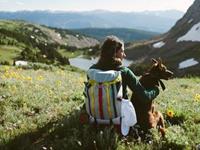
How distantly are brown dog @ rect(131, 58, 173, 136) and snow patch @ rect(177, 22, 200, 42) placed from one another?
8946cm

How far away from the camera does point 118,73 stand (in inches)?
335

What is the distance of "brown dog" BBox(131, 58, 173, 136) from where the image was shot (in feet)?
29.2

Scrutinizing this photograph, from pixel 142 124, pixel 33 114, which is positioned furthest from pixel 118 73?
pixel 33 114

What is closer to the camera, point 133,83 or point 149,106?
point 133,83

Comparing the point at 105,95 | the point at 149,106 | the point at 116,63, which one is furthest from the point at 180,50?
the point at 105,95

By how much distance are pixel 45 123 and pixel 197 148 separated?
4010 millimetres

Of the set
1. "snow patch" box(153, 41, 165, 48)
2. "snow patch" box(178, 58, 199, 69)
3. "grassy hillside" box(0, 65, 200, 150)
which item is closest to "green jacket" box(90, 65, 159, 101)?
"grassy hillside" box(0, 65, 200, 150)

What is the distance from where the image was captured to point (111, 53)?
8641 mm

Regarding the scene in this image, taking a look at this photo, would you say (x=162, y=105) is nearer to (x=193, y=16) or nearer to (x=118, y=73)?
(x=118, y=73)

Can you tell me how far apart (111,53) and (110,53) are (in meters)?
0.02

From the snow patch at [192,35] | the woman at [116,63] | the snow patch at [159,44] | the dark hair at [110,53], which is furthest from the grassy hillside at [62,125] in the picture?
the snow patch at [159,44]

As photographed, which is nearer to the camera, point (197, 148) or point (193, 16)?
point (197, 148)

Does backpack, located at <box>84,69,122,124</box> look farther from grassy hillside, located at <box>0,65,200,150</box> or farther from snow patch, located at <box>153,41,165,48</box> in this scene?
snow patch, located at <box>153,41,165,48</box>

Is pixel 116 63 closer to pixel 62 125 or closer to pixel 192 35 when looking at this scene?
pixel 62 125
